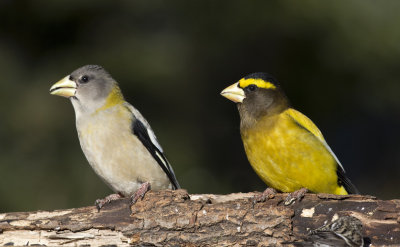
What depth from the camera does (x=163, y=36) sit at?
9648 millimetres

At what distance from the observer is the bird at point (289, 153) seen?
5.47m

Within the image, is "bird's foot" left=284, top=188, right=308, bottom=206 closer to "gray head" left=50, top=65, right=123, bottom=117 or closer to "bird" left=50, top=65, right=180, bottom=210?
"bird" left=50, top=65, right=180, bottom=210

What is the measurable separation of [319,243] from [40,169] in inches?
206

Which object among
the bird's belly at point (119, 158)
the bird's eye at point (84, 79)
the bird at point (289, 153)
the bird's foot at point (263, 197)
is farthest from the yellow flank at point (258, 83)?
the bird's eye at point (84, 79)

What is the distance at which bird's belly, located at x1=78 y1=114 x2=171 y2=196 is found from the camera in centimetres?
568

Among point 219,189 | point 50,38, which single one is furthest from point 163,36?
point 219,189

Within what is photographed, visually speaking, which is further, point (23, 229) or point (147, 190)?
point (147, 190)

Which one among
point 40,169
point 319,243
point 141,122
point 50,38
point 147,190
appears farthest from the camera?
point 50,38

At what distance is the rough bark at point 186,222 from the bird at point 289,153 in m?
0.42

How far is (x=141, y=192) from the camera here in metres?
5.22

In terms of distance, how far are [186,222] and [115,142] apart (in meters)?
1.21

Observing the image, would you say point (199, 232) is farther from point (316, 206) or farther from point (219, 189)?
point (219, 189)

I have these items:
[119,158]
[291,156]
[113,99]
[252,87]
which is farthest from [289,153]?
[113,99]

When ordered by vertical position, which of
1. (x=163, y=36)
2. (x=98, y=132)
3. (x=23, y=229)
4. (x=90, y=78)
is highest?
(x=163, y=36)
